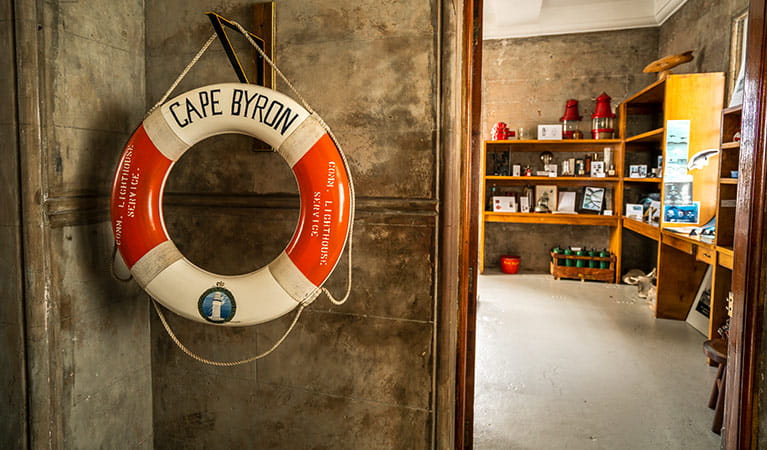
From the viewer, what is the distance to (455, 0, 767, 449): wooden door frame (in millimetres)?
1350

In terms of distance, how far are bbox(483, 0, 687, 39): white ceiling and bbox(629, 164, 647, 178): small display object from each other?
1.56 metres

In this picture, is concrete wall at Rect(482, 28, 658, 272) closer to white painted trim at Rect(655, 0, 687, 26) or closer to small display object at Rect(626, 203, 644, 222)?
white painted trim at Rect(655, 0, 687, 26)

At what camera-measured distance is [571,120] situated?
5402 mm

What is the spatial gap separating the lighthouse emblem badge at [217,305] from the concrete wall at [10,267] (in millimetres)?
632

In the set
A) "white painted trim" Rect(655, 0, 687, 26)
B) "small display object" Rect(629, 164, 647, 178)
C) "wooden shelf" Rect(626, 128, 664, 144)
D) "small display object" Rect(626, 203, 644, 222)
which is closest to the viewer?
"wooden shelf" Rect(626, 128, 664, 144)

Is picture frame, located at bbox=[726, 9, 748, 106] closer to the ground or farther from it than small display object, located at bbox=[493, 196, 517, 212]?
farther from it

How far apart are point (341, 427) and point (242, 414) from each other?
0.41 m

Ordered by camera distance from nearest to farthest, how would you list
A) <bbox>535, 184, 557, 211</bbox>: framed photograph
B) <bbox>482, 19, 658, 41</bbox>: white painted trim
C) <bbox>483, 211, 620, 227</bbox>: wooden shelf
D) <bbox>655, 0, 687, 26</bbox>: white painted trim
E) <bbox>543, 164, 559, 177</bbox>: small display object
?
<bbox>655, 0, 687, 26</bbox>: white painted trim → <bbox>482, 19, 658, 41</bbox>: white painted trim → <bbox>483, 211, 620, 227</bbox>: wooden shelf → <bbox>543, 164, 559, 177</bbox>: small display object → <bbox>535, 184, 557, 211</bbox>: framed photograph

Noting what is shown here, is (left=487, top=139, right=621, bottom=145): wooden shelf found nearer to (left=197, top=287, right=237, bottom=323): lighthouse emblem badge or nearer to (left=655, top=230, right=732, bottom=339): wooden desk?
(left=655, top=230, right=732, bottom=339): wooden desk

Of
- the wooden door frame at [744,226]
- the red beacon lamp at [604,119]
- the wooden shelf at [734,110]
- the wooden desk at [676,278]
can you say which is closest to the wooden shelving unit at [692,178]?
the wooden desk at [676,278]

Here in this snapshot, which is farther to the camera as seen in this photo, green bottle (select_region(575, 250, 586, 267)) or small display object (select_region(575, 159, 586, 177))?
small display object (select_region(575, 159, 586, 177))

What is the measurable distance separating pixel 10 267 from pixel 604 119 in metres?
5.39

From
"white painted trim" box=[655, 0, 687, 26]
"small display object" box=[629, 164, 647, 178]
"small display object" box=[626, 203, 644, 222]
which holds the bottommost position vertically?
"small display object" box=[626, 203, 644, 222]

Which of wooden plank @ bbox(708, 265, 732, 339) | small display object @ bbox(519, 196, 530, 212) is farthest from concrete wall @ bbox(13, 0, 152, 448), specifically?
small display object @ bbox(519, 196, 530, 212)
